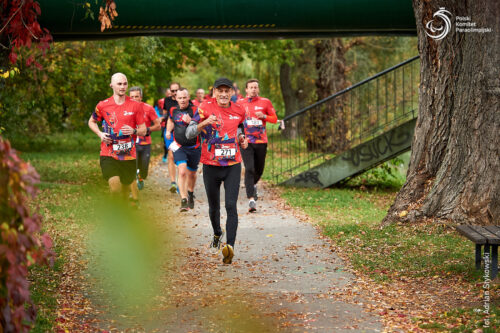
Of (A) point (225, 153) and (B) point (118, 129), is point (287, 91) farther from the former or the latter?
(A) point (225, 153)

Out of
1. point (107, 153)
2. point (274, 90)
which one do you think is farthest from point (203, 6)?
point (274, 90)

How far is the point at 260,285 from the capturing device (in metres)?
7.43

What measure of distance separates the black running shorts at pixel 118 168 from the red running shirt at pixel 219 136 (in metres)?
1.95

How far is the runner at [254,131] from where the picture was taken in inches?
511

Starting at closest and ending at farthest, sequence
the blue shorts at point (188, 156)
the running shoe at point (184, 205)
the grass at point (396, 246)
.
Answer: the grass at point (396, 246), the blue shorts at point (188, 156), the running shoe at point (184, 205)

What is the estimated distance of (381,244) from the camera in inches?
366

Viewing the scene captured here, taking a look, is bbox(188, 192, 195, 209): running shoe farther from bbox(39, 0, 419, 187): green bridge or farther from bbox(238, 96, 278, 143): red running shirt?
bbox(39, 0, 419, 187): green bridge

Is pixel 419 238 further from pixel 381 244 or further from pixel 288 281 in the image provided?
pixel 288 281

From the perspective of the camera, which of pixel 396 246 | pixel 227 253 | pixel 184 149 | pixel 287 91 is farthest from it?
pixel 287 91

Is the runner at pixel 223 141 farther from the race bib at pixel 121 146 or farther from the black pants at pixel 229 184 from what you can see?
the race bib at pixel 121 146

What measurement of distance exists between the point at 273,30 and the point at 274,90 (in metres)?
26.5

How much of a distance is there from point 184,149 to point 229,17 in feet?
8.66

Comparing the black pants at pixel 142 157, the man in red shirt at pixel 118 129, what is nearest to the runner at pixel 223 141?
the man in red shirt at pixel 118 129

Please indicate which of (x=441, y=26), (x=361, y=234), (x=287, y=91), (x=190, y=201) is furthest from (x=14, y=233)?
(x=287, y=91)
